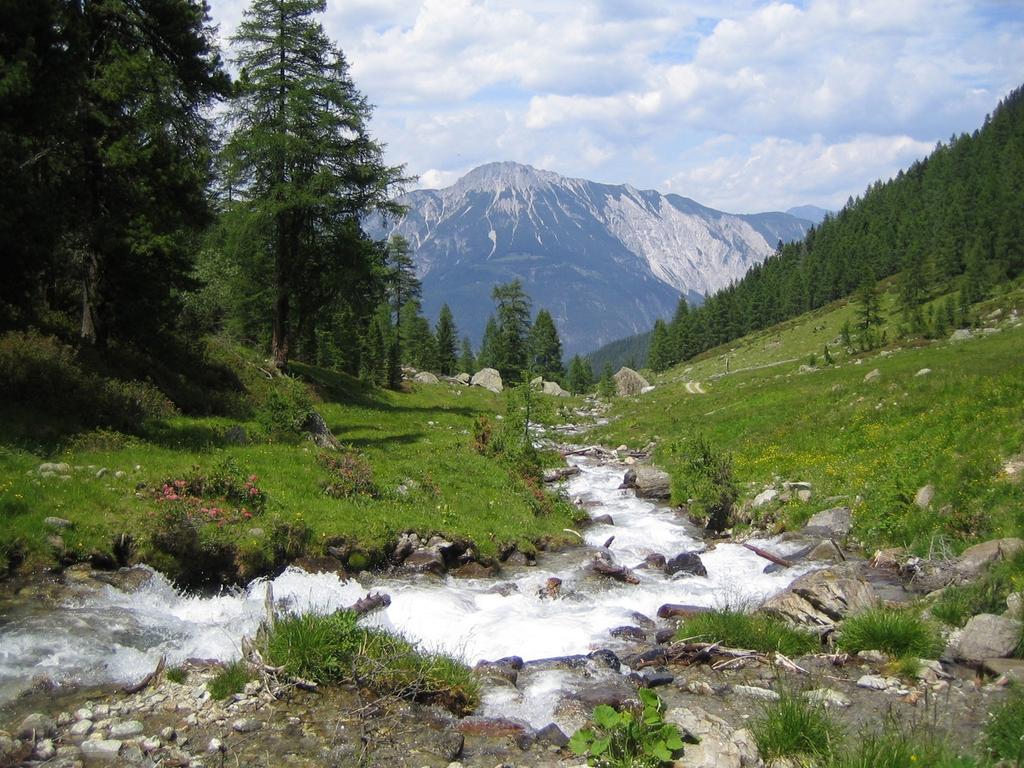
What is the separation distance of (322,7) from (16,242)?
20.8 metres

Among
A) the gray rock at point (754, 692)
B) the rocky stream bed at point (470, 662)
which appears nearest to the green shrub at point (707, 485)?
the rocky stream bed at point (470, 662)

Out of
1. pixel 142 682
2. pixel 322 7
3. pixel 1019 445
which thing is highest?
pixel 322 7

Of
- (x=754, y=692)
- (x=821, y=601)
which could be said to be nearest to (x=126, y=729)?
(x=754, y=692)

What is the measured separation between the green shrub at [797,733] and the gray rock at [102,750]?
6.62 m

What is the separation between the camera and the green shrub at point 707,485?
21234 millimetres

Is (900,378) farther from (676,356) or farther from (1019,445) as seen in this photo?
(676,356)

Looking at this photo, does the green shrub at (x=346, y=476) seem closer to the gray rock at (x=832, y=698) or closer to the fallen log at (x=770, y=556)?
the fallen log at (x=770, y=556)

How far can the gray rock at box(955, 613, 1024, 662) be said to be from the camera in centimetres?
959

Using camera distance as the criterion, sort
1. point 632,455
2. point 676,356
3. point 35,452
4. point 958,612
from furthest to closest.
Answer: point 676,356 < point 632,455 < point 35,452 < point 958,612

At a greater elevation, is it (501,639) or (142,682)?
(142,682)

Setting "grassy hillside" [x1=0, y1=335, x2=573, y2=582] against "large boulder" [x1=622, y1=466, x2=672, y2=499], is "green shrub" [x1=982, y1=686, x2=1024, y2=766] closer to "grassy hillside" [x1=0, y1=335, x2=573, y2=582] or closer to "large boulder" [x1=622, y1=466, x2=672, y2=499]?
"grassy hillside" [x1=0, y1=335, x2=573, y2=582]

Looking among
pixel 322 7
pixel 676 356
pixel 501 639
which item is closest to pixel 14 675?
pixel 501 639

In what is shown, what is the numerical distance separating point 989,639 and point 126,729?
11159 mm

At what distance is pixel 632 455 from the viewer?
111 ft
